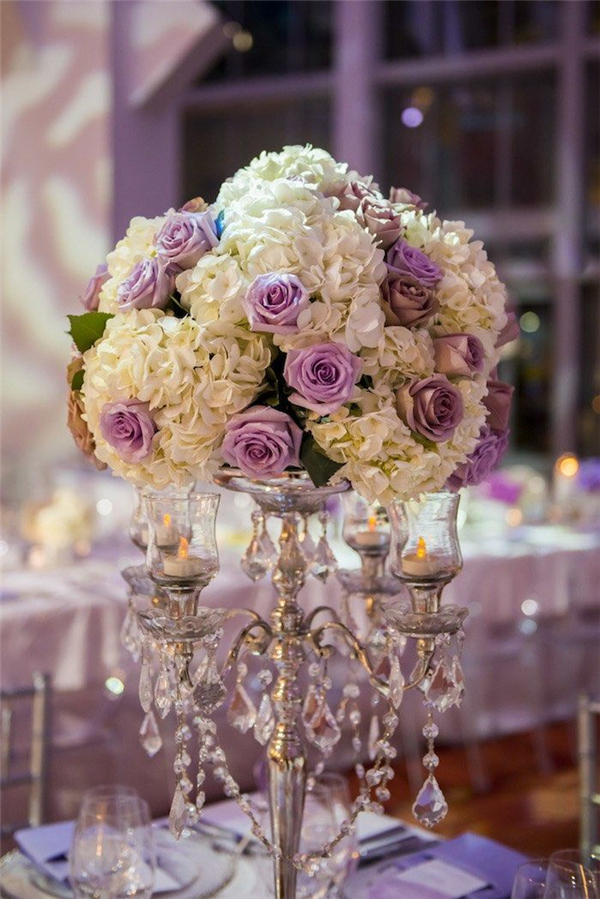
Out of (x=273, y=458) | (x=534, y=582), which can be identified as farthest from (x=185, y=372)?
(x=534, y=582)

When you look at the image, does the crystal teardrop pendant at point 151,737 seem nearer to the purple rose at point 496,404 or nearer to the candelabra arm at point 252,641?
the candelabra arm at point 252,641

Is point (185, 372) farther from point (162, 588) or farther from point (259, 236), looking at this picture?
point (162, 588)

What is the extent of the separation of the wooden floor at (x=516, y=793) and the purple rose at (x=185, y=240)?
2.98 m

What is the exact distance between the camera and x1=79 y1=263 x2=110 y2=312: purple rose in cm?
165

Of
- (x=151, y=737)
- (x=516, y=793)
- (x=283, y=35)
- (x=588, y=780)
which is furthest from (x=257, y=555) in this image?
(x=283, y=35)

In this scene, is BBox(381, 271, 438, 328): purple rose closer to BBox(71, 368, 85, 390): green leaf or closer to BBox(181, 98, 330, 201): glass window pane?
BBox(71, 368, 85, 390): green leaf

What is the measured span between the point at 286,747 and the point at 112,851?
0.95 ft

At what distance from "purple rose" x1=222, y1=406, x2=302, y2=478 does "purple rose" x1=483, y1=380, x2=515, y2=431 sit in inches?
12.9

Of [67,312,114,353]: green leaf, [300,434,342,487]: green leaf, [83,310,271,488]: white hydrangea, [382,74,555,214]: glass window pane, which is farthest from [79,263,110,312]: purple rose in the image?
[382,74,555,214]: glass window pane

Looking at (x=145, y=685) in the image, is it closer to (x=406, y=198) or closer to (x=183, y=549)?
(x=183, y=549)

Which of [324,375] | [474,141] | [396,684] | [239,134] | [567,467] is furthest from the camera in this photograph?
[239,134]

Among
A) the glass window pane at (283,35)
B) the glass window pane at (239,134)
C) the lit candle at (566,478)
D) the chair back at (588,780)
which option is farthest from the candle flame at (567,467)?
the glass window pane at (283,35)

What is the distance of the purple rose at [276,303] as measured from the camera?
4.54ft

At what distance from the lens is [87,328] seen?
157cm
